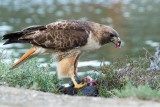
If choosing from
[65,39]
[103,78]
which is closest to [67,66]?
[65,39]

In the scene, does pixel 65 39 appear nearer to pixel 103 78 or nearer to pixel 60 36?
pixel 60 36

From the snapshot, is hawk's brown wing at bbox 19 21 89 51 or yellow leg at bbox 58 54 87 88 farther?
yellow leg at bbox 58 54 87 88

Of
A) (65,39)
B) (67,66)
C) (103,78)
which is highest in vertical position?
(65,39)

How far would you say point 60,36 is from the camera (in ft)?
26.0

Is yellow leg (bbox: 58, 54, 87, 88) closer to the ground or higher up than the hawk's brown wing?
closer to the ground

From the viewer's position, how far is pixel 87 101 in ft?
18.1

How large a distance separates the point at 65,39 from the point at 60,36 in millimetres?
133

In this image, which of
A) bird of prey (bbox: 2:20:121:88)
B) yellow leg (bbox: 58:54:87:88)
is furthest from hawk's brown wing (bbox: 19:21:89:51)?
yellow leg (bbox: 58:54:87:88)

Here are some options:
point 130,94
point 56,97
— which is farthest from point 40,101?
point 130,94

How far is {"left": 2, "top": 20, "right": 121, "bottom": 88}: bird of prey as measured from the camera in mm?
7832

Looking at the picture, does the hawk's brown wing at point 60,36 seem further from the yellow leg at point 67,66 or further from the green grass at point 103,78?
the green grass at point 103,78

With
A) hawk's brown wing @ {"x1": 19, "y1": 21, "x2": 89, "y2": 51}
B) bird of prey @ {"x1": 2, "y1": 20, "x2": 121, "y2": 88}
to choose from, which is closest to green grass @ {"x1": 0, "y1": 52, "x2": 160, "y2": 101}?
bird of prey @ {"x1": 2, "y1": 20, "x2": 121, "y2": 88}

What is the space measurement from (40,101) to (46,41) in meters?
2.66

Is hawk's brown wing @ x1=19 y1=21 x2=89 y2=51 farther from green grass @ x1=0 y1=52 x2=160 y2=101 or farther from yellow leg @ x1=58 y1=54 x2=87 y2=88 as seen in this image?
green grass @ x1=0 y1=52 x2=160 y2=101
